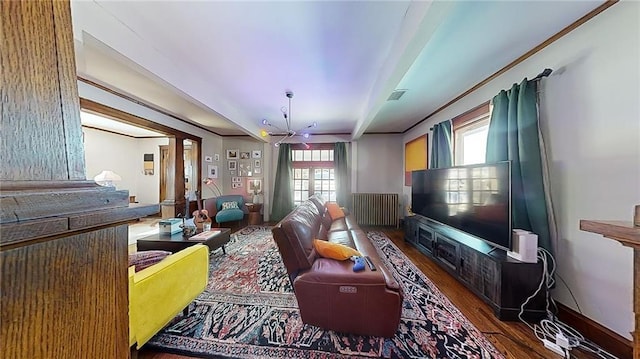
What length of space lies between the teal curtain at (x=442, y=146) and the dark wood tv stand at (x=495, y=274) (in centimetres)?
128

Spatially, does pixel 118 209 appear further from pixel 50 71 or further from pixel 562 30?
pixel 562 30

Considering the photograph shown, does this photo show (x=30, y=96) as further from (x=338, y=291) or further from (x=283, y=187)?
(x=283, y=187)

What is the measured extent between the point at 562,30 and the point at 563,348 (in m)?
2.42

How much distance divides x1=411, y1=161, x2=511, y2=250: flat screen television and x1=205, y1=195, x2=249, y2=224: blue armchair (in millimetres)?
4075

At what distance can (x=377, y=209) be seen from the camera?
5.68 m

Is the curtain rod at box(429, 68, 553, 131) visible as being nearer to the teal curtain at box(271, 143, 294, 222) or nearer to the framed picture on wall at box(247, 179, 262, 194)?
the teal curtain at box(271, 143, 294, 222)

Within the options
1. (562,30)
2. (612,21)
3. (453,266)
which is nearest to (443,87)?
(562,30)

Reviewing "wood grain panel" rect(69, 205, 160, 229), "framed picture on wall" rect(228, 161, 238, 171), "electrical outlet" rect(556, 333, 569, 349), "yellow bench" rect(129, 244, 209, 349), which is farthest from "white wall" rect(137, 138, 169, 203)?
"electrical outlet" rect(556, 333, 569, 349)

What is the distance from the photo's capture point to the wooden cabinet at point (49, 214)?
0.97 feet

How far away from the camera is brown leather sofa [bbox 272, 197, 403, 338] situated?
1.65 meters

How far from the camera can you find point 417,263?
10.5ft

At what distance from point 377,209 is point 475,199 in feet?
10.5

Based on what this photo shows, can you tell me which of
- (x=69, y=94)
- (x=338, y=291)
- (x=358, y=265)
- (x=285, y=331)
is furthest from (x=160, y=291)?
(x=69, y=94)

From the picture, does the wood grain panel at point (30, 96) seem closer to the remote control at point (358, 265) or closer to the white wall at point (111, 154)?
the remote control at point (358, 265)
